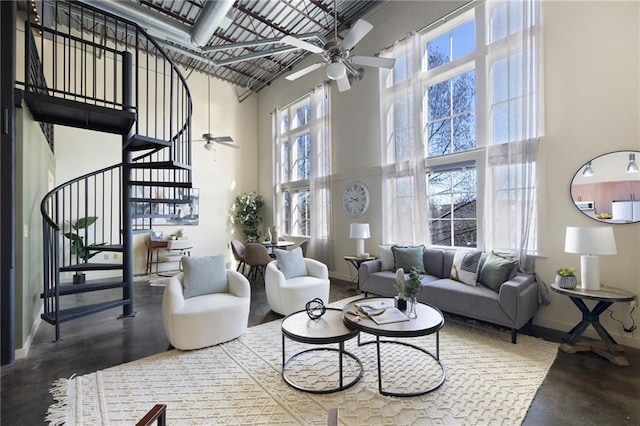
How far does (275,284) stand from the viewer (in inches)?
149

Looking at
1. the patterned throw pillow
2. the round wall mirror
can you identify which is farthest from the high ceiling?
the round wall mirror

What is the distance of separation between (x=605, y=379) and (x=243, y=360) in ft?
9.95

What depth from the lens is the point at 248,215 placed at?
27.0 ft

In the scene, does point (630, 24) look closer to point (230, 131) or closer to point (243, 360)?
point (243, 360)

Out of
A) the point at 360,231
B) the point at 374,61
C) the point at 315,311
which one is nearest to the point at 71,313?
the point at 315,311

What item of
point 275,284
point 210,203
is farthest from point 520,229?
point 210,203

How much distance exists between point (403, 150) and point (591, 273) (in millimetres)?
2937

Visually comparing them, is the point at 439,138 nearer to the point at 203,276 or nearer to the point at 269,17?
the point at 203,276

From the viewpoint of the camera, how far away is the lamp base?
9.18 feet

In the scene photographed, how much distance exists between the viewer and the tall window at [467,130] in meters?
3.52

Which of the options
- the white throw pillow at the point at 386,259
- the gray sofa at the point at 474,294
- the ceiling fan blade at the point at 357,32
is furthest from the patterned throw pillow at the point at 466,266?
the ceiling fan blade at the point at 357,32

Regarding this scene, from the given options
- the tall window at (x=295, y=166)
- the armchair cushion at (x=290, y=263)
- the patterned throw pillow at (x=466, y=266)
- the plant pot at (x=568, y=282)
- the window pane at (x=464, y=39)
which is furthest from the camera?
the tall window at (x=295, y=166)

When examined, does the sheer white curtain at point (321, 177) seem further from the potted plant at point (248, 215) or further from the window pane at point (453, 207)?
the potted plant at point (248, 215)

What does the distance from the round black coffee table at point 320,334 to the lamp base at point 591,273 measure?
2381 millimetres
